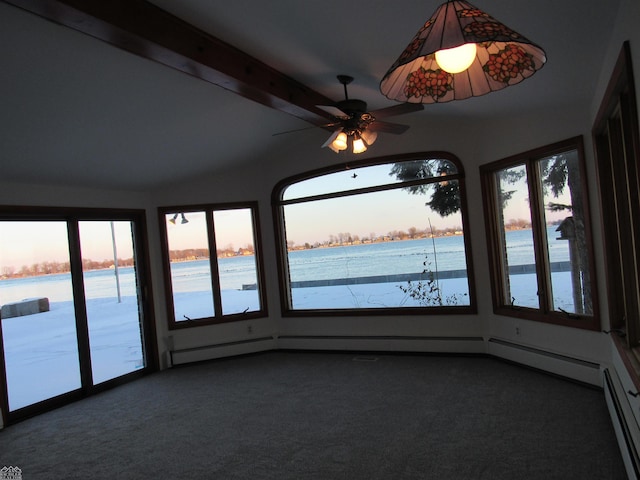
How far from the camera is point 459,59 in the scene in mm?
1413

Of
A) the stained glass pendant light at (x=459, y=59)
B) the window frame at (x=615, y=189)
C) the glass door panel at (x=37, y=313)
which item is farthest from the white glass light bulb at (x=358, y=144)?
the glass door panel at (x=37, y=313)

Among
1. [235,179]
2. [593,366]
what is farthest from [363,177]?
[593,366]

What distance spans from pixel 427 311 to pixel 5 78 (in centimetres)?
496

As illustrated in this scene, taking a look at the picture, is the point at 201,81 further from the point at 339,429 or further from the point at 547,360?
the point at 547,360

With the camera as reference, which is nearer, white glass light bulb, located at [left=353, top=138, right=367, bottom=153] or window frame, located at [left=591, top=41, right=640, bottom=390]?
window frame, located at [left=591, top=41, right=640, bottom=390]

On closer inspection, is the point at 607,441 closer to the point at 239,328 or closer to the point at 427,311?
the point at 427,311

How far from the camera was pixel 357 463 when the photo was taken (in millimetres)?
3143

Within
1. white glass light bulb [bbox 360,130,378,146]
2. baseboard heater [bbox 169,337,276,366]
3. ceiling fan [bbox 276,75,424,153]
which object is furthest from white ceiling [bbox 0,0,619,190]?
baseboard heater [bbox 169,337,276,366]

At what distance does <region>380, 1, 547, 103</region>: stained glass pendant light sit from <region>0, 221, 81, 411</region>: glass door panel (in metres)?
4.78

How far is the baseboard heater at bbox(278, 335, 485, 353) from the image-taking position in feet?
18.3

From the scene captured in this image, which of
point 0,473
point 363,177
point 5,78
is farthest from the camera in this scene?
point 363,177

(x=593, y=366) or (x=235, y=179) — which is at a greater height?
(x=235, y=179)

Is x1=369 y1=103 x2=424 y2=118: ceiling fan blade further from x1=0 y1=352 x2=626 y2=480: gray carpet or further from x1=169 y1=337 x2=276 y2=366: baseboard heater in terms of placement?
x1=169 y1=337 x2=276 y2=366: baseboard heater

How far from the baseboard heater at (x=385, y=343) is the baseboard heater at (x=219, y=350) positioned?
0.82 feet
